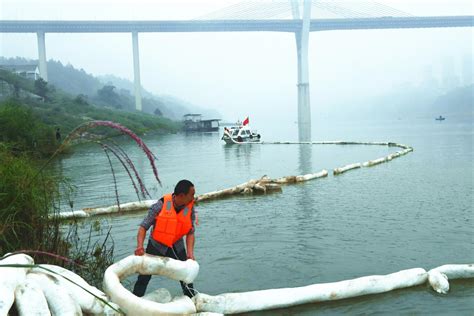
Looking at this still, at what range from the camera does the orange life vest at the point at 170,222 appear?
552 cm

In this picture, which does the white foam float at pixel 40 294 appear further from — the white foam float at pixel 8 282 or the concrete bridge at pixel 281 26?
the concrete bridge at pixel 281 26

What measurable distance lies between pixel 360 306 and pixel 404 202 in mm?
8389

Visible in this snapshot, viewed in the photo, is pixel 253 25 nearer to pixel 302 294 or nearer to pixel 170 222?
pixel 302 294

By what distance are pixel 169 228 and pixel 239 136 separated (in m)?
46.0

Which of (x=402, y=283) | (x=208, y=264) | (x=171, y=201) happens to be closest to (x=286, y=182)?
(x=208, y=264)

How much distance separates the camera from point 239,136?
5147 cm

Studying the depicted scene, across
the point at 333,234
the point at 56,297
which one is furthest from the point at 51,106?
the point at 56,297

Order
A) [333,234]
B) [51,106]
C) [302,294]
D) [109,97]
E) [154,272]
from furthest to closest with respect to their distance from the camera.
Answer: [109,97] → [51,106] → [333,234] → [302,294] → [154,272]

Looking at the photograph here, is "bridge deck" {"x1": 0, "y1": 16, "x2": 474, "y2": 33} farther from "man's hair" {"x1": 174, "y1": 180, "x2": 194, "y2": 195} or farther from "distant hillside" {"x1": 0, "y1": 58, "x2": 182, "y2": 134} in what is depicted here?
"man's hair" {"x1": 174, "y1": 180, "x2": 194, "y2": 195}

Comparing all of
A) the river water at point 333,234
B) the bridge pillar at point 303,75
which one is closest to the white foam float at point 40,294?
the river water at point 333,234

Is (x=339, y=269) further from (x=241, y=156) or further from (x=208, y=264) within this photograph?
(x=241, y=156)

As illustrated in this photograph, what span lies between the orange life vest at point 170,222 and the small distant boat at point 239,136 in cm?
4456

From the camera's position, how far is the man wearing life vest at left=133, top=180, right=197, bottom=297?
5488 mm

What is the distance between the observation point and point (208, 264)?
8.66 m
